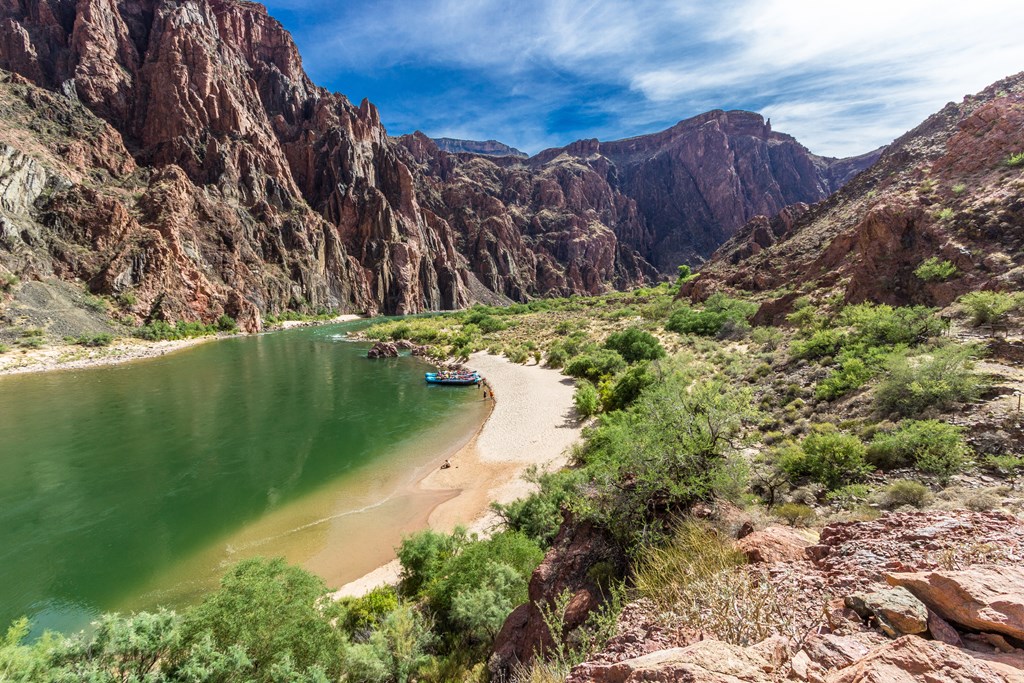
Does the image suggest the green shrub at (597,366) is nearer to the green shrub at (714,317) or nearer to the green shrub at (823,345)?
the green shrub at (714,317)

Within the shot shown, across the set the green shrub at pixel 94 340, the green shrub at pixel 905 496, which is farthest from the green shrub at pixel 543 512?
the green shrub at pixel 94 340

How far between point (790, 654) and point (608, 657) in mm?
1224

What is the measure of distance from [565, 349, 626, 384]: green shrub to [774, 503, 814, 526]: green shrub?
804 inches

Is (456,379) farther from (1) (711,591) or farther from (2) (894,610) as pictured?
(2) (894,610)

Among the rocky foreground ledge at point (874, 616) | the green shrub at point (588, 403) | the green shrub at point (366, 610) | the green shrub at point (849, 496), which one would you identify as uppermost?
the rocky foreground ledge at point (874, 616)

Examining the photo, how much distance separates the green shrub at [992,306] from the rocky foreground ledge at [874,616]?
12078mm

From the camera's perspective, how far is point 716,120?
18750cm

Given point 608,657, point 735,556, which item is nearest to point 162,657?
point 608,657

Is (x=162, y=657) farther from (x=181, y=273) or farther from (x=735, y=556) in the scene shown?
(x=181, y=273)

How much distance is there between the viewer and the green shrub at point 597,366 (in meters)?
27.8

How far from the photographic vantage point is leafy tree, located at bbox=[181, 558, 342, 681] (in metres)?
5.53

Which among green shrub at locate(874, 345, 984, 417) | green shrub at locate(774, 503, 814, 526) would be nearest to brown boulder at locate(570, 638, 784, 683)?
green shrub at locate(774, 503, 814, 526)

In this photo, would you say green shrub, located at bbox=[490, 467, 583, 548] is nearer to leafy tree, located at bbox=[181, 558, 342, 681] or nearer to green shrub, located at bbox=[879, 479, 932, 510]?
leafy tree, located at bbox=[181, 558, 342, 681]

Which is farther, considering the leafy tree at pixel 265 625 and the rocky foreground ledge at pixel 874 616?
the leafy tree at pixel 265 625
